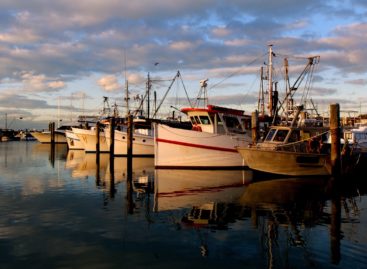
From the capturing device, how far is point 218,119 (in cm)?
3042

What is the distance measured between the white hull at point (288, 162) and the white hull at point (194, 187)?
5.50ft

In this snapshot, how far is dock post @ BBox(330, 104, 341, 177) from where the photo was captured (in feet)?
77.3

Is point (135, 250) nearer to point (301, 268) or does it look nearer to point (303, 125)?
point (301, 268)

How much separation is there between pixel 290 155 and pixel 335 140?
288 centimetres

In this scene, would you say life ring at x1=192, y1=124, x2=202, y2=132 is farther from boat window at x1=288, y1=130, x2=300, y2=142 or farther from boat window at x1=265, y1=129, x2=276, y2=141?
boat window at x1=288, y1=130, x2=300, y2=142

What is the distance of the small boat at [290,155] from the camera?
2491 centimetres

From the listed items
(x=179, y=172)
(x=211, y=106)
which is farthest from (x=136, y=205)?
(x=211, y=106)

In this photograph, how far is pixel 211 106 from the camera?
30.0 metres

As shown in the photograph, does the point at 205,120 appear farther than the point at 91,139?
No

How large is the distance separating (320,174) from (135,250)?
714 inches

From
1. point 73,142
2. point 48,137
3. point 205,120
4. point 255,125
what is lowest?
point 73,142

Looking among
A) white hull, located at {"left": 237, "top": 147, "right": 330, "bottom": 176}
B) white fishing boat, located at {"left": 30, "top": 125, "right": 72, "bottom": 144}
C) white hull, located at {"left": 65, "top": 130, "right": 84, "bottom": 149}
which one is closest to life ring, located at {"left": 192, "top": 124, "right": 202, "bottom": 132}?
white hull, located at {"left": 237, "top": 147, "right": 330, "bottom": 176}

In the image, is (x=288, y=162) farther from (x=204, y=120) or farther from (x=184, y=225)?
(x=184, y=225)

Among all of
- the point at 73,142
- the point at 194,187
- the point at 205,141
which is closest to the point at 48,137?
the point at 73,142
